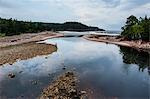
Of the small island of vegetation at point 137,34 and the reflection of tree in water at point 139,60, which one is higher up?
the small island of vegetation at point 137,34

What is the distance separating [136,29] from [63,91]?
83846mm

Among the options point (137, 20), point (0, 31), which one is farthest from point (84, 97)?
point (0, 31)

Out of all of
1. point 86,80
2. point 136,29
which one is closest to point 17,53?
point 86,80

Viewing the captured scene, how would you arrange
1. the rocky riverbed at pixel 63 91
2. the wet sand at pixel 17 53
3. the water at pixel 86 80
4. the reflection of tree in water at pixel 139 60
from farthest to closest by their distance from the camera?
the reflection of tree in water at pixel 139 60 → the wet sand at pixel 17 53 → the water at pixel 86 80 → the rocky riverbed at pixel 63 91

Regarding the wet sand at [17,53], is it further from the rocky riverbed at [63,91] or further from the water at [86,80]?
the rocky riverbed at [63,91]

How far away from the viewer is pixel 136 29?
4267 inches

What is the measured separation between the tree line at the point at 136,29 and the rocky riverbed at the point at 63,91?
230 ft

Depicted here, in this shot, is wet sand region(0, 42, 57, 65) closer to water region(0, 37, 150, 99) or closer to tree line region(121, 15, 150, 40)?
water region(0, 37, 150, 99)

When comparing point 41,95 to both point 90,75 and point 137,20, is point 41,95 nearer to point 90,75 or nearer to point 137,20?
point 90,75

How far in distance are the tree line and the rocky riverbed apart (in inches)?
2760

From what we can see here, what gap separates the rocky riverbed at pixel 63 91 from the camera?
2853 centimetres

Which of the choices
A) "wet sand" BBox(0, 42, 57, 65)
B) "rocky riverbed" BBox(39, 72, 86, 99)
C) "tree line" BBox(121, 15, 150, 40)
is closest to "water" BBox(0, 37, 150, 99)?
"rocky riverbed" BBox(39, 72, 86, 99)

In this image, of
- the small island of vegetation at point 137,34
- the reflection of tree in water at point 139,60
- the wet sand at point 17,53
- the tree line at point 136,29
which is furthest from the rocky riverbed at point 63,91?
the tree line at point 136,29

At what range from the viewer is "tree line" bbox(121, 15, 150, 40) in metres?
101
